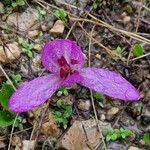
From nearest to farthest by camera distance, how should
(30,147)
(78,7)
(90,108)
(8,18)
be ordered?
(30,147)
(90,108)
(8,18)
(78,7)

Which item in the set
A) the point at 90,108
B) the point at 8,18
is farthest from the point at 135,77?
the point at 8,18

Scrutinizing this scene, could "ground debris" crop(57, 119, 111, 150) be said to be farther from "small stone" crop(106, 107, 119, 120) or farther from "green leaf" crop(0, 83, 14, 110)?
"green leaf" crop(0, 83, 14, 110)

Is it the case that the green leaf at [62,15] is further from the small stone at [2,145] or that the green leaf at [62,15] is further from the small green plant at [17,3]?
the small stone at [2,145]

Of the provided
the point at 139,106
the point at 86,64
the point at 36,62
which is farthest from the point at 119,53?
the point at 36,62

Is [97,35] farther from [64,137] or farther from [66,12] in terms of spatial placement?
[64,137]

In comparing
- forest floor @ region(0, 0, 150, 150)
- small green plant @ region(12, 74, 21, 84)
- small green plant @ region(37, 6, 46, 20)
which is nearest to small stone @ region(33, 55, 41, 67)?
forest floor @ region(0, 0, 150, 150)
